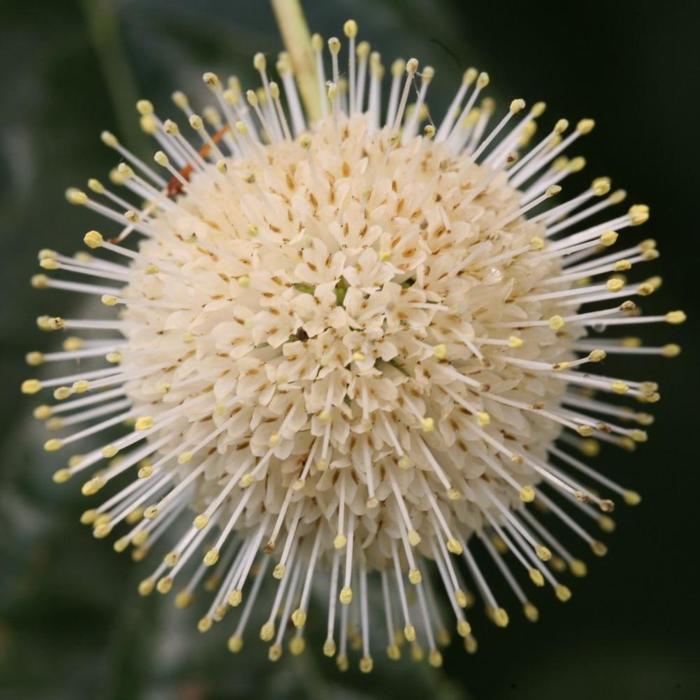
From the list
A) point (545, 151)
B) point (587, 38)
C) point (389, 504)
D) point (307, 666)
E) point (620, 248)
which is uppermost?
point (587, 38)

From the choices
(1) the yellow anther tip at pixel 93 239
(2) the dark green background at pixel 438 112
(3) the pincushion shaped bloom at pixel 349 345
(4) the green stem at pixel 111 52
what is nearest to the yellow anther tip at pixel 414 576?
(3) the pincushion shaped bloom at pixel 349 345

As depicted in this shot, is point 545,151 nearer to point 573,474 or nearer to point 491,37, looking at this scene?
point 491,37

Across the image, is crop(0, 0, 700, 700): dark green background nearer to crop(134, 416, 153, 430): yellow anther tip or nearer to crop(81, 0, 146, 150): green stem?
crop(81, 0, 146, 150): green stem

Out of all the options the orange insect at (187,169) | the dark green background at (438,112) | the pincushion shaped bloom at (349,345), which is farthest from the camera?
the dark green background at (438,112)

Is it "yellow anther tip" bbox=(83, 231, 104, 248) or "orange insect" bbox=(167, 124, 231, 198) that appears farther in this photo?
"orange insect" bbox=(167, 124, 231, 198)

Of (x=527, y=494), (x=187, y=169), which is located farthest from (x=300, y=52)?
(x=527, y=494)

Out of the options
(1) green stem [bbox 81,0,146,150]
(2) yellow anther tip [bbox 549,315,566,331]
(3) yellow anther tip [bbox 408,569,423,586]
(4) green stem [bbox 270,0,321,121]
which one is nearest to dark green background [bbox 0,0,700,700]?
(1) green stem [bbox 81,0,146,150]

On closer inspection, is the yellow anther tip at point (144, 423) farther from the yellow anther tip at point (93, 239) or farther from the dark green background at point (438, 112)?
the dark green background at point (438, 112)

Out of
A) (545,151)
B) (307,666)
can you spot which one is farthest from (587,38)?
(307,666)
